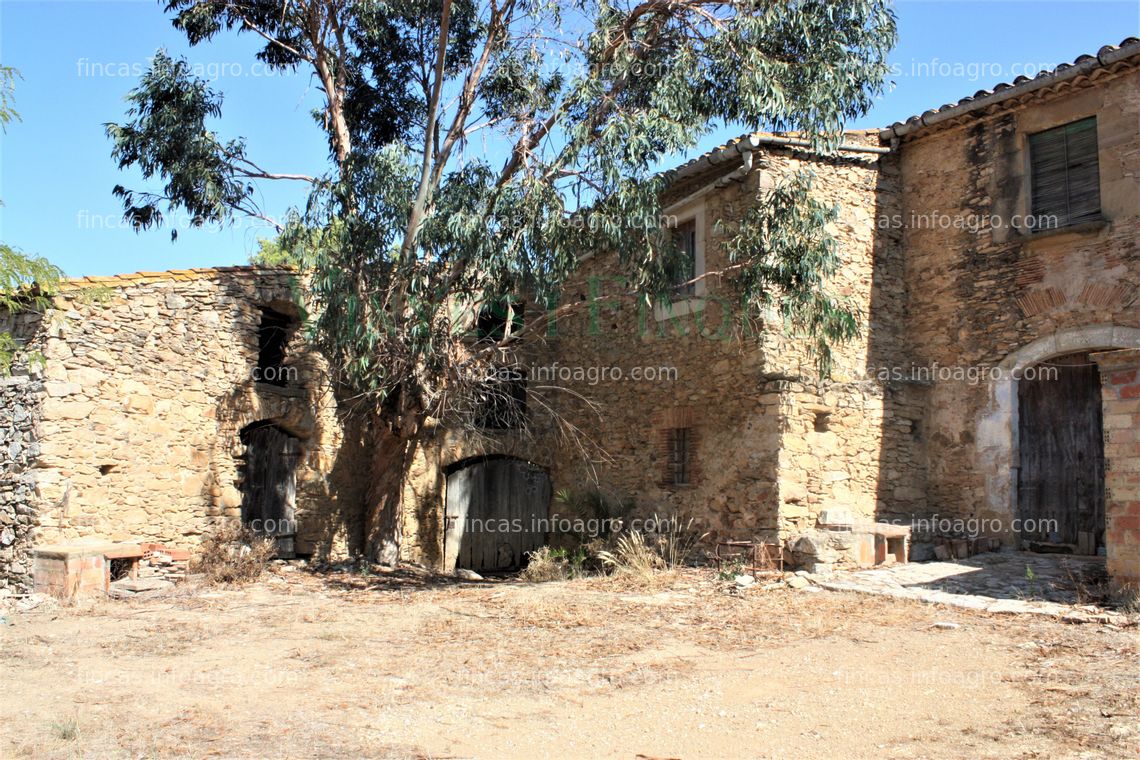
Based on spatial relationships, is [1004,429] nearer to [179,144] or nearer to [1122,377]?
[1122,377]

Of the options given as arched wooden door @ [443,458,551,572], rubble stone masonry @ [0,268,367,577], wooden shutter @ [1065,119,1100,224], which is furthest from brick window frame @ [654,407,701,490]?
wooden shutter @ [1065,119,1100,224]

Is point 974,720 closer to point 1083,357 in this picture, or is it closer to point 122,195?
point 1083,357

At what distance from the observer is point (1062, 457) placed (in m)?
9.73

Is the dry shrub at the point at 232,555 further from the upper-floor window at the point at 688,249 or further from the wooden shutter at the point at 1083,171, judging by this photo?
the wooden shutter at the point at 1083,171

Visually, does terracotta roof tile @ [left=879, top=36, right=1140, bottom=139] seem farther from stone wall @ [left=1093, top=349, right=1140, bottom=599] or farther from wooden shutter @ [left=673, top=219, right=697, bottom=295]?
stone wall @ [left=1093, top=349, right=1140, bottom=599]

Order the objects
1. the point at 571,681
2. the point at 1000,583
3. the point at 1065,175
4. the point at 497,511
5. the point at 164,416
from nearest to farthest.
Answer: the point at 571,681 → the point at 1000,583 → the point at 1065,175 → the point at 164,416 → the point at 497,511

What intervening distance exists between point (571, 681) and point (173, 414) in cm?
711

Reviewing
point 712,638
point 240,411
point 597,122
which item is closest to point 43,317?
point 240,411

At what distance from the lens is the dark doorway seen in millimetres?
11648

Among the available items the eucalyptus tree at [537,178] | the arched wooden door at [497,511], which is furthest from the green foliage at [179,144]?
the arched wooden door at [497,511]

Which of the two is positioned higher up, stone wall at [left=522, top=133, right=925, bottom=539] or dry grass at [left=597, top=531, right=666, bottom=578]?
stone wall at [left=522, top=133, right=925, bottom=539]

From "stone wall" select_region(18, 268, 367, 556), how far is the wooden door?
→ 8.50 metres

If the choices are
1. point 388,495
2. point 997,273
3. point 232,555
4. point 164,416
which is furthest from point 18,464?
point 997,273

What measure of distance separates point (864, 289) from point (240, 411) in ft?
26.9
